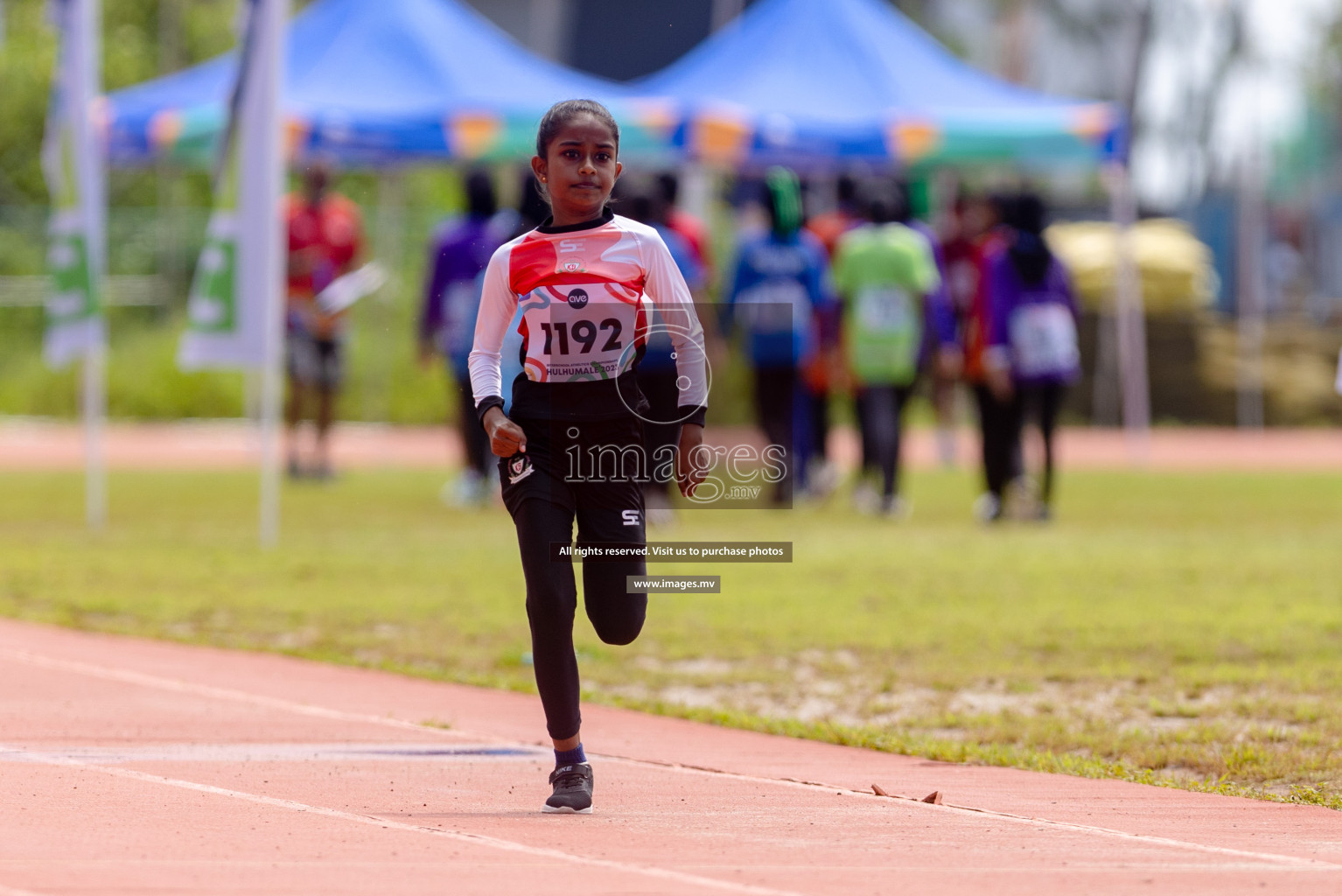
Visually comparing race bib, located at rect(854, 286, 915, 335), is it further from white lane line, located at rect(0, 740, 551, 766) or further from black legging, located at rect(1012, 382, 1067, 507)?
white lane line, located at rect(0, 740, 551, 766)

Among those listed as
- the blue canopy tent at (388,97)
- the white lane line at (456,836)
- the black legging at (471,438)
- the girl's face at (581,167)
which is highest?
the blue canopy tent at (388,97)

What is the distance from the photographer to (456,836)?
18.5ft

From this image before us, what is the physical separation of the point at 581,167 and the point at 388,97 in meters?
14.7

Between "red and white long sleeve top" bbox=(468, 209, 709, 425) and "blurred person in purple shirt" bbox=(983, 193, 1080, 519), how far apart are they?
9.70 meters

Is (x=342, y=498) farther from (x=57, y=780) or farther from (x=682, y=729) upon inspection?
(x=57, y=780)

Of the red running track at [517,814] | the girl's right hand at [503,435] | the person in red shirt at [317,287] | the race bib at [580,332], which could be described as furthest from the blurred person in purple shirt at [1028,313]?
the girl's right hand at [503,435]

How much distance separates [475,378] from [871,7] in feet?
62.1

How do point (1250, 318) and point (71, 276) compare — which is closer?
point (71, 276)

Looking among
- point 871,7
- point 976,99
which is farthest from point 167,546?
point 871,7

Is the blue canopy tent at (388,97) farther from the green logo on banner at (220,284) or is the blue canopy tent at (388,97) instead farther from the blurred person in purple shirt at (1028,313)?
the green logo on banner at (220,284)

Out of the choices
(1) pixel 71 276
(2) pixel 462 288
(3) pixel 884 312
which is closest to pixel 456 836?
(1) pixel 71 276

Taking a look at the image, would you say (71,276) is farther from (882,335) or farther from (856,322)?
(882,335)

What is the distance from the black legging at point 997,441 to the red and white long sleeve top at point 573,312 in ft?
33.4

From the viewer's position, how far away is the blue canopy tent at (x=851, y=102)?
2088 cm
